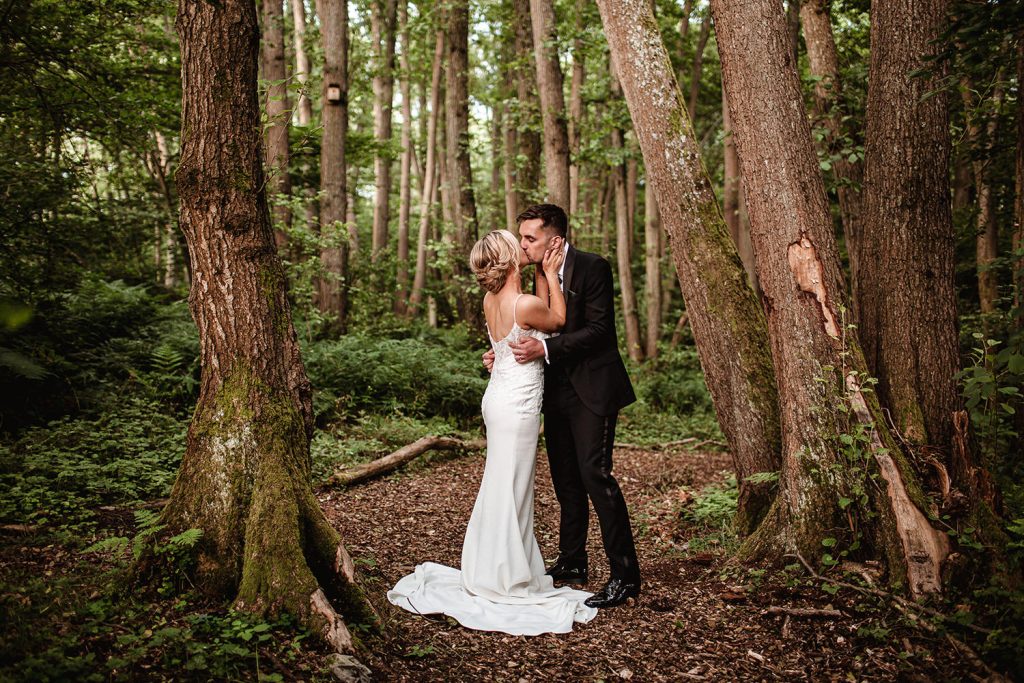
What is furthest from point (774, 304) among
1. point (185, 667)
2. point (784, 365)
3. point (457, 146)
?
point (457, 146)

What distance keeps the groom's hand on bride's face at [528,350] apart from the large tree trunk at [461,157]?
8.69 m

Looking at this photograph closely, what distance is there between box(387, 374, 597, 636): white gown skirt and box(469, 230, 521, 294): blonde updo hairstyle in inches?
33.1

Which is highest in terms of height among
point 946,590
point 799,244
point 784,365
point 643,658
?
point 799,244

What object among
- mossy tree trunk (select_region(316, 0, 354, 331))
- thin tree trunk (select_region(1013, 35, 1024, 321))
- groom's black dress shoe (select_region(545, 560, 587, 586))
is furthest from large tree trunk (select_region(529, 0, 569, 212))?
groom's black dress shoe (select_region(545, 560, 587, 586))

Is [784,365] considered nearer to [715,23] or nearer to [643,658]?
[643,658]

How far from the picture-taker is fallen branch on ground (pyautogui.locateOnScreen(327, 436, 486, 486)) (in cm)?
714

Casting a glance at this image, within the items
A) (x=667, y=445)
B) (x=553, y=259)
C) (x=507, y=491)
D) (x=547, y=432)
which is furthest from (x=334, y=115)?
(x=507, y=491)

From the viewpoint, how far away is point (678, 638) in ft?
13.9

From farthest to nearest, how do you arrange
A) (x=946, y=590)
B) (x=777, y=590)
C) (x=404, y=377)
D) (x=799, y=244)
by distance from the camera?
1. (x=404, y=377)
2. (x=799, y=244)
3. (x=777, y=590)
4. (x=946, y=590)

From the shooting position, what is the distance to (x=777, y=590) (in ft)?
14.6

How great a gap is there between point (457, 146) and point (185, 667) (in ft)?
43.1

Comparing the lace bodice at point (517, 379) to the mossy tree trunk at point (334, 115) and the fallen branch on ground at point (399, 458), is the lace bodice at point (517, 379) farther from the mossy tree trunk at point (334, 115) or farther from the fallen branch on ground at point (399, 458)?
the mossy tree trunk at point (334, 115)

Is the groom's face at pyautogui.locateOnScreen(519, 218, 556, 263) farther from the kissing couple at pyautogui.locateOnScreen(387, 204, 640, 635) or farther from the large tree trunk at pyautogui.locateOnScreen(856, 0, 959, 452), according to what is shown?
the large tree trunk at pyautogui.locateOnScreen(856, 0, 959, 452)

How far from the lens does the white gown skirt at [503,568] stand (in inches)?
178
